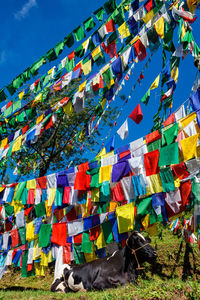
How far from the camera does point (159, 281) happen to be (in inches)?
245

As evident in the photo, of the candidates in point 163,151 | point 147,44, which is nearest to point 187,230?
point 163,151

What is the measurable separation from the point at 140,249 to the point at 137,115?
140 inches

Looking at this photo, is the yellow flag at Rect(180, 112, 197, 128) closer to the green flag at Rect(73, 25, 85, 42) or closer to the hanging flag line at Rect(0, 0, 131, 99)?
the hanging flag line at Rect(0, 0, 131, 99)

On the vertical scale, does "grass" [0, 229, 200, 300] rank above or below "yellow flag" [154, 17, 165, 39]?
below

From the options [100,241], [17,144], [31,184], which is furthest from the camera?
[17,144]

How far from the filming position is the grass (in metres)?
4.71

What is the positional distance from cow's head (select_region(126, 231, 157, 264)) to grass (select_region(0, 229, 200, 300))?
56 cm

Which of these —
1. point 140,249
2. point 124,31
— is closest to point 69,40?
point 124,31

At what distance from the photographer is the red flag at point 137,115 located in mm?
7336

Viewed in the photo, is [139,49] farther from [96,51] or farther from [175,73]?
[96,51]

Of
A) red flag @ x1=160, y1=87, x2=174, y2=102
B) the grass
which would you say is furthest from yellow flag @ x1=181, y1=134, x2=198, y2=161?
red flag @ x1=160, y1=87, x2=174, y2=102

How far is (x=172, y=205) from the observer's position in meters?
6.04

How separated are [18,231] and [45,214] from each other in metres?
1.08

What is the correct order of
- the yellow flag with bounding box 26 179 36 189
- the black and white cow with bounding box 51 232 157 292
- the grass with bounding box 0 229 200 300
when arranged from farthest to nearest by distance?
the yellow flag with bounding box 26 179 36 189, the black and white cow with bounding box 51 232 157 292, the grass with bounding box 0 229 200 300
